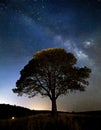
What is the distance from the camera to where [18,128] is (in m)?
13.8

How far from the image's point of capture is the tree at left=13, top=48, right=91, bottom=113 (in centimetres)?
4750

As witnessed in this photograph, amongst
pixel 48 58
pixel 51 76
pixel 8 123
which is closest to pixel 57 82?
pixel 51 76

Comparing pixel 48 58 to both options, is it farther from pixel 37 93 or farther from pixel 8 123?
pixel 8 123

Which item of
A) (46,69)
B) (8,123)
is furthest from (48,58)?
(8,123)

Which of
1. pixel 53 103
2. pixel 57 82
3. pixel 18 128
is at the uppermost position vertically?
pixel 57 82

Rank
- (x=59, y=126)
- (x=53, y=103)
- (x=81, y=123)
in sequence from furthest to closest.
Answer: (x=53, y=103)
(x=81, y=123)
(x=59, y=126)

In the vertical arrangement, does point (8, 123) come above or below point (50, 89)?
below

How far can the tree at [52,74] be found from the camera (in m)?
47.5

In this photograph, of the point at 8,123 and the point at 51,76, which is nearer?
the point at 8,123

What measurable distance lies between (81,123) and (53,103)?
33.0m

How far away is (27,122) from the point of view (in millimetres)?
13930

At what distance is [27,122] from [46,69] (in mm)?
34388

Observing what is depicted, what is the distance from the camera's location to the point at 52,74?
158 feet

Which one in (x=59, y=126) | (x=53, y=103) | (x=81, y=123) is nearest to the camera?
(x=59, y=126)
